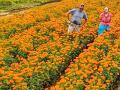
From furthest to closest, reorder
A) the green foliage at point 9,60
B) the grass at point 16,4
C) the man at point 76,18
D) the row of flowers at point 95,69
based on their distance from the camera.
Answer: the grass at point 16,4, the man at point 76,18, the green foliage at point 9,60, the row of flowers at point 95,69

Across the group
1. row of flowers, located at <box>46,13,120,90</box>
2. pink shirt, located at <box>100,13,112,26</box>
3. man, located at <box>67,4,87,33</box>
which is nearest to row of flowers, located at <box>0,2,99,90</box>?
man, located at <box>67,4,87,33</box>

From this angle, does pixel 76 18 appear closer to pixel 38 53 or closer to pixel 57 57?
pixel 38 53

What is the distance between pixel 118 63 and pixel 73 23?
19.6 ft

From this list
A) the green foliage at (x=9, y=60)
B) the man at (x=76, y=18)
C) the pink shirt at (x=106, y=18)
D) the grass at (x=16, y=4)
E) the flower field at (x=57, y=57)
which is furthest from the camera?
the grass at (x=16, y=4)

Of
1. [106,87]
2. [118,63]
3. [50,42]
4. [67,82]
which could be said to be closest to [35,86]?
[67,82]

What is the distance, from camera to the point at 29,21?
26344mm

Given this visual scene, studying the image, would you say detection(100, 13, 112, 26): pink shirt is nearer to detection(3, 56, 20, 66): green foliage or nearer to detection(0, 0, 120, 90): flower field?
detection(0, 0, 120, 90): flower field

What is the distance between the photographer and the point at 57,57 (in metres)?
17.6

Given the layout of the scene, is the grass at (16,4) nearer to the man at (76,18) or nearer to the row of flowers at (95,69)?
the man at (76,18)

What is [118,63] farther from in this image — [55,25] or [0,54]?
[55,25]

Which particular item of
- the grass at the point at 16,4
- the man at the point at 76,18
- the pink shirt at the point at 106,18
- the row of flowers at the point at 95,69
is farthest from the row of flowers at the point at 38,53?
the grass at the point at 16,4

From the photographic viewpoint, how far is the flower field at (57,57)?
15086 mm

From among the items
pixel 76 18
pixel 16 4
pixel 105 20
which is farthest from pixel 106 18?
pixel 16 4

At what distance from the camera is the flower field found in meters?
15.1
